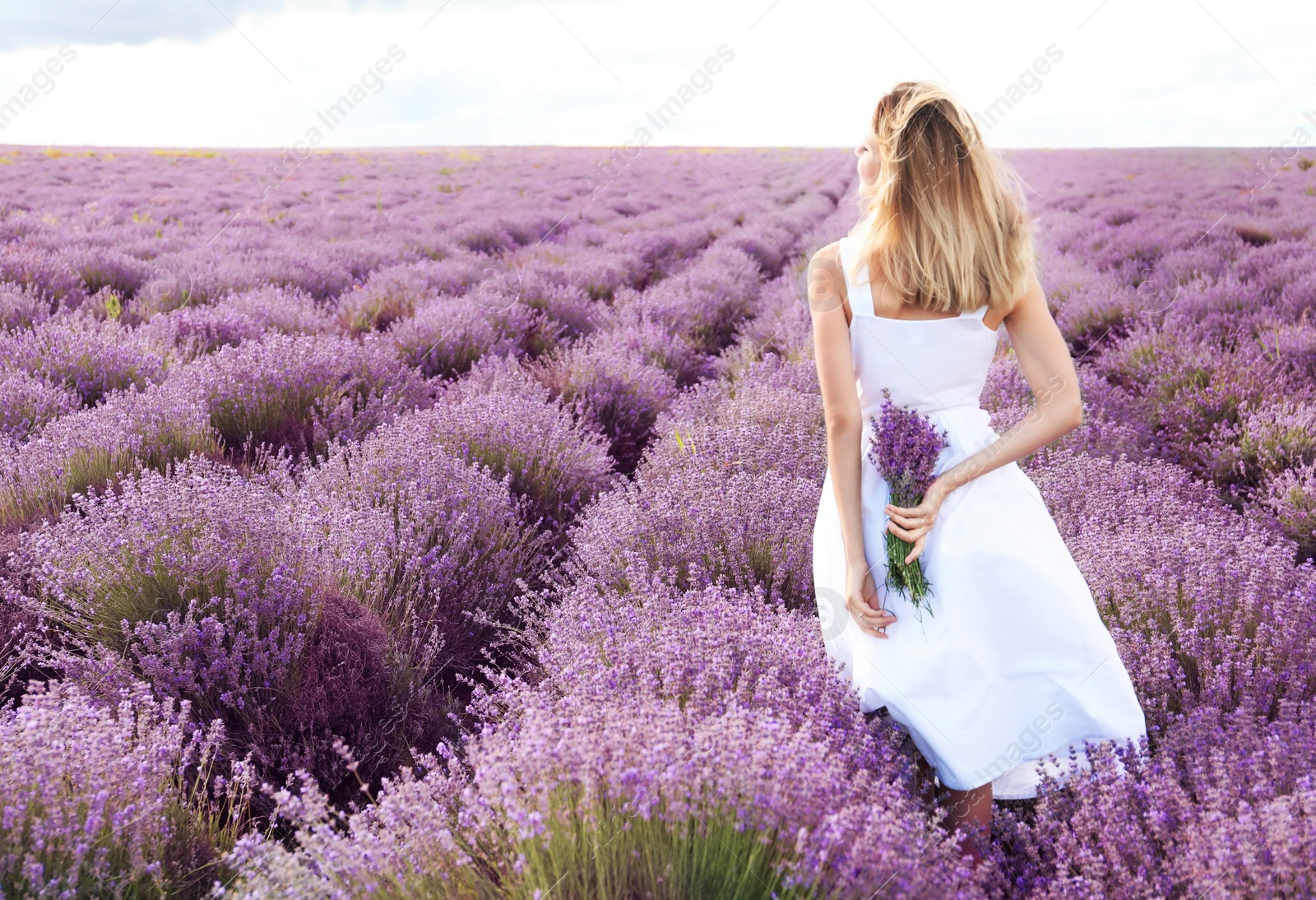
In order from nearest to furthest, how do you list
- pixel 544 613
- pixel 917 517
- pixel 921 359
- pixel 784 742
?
pixel 784 742, pixel 917 517, pixel 921 359, pixel 544 613

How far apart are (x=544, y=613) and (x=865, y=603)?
1195 millimetres

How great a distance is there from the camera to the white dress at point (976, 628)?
1.79m

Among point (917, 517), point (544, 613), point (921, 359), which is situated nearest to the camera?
point (917, 517)

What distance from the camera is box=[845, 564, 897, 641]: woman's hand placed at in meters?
1.84

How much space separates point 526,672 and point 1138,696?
1769 millimetres

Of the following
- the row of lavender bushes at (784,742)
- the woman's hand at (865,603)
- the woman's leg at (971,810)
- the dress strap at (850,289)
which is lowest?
the woman's leg at (971,810)

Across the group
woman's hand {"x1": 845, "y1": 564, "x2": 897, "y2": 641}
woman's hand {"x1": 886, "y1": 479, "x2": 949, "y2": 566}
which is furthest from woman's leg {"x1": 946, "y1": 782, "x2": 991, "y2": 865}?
woman's hand {"x1": 886, "y1": 479, "x2": 949, "y2": 566}

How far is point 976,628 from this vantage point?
5.91 feet

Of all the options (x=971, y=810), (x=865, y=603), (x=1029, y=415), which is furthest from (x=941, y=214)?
(x=971, y=810)

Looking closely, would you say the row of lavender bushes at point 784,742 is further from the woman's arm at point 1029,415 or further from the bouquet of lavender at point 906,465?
the woman's arm at point 1029,415

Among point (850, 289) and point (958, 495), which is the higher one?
point (850, 289)

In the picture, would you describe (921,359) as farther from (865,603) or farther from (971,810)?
(971,810)

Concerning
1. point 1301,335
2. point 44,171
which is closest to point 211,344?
point 1301,335

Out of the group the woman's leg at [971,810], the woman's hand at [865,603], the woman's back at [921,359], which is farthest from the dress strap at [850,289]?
the woman's leg at [971,810]
